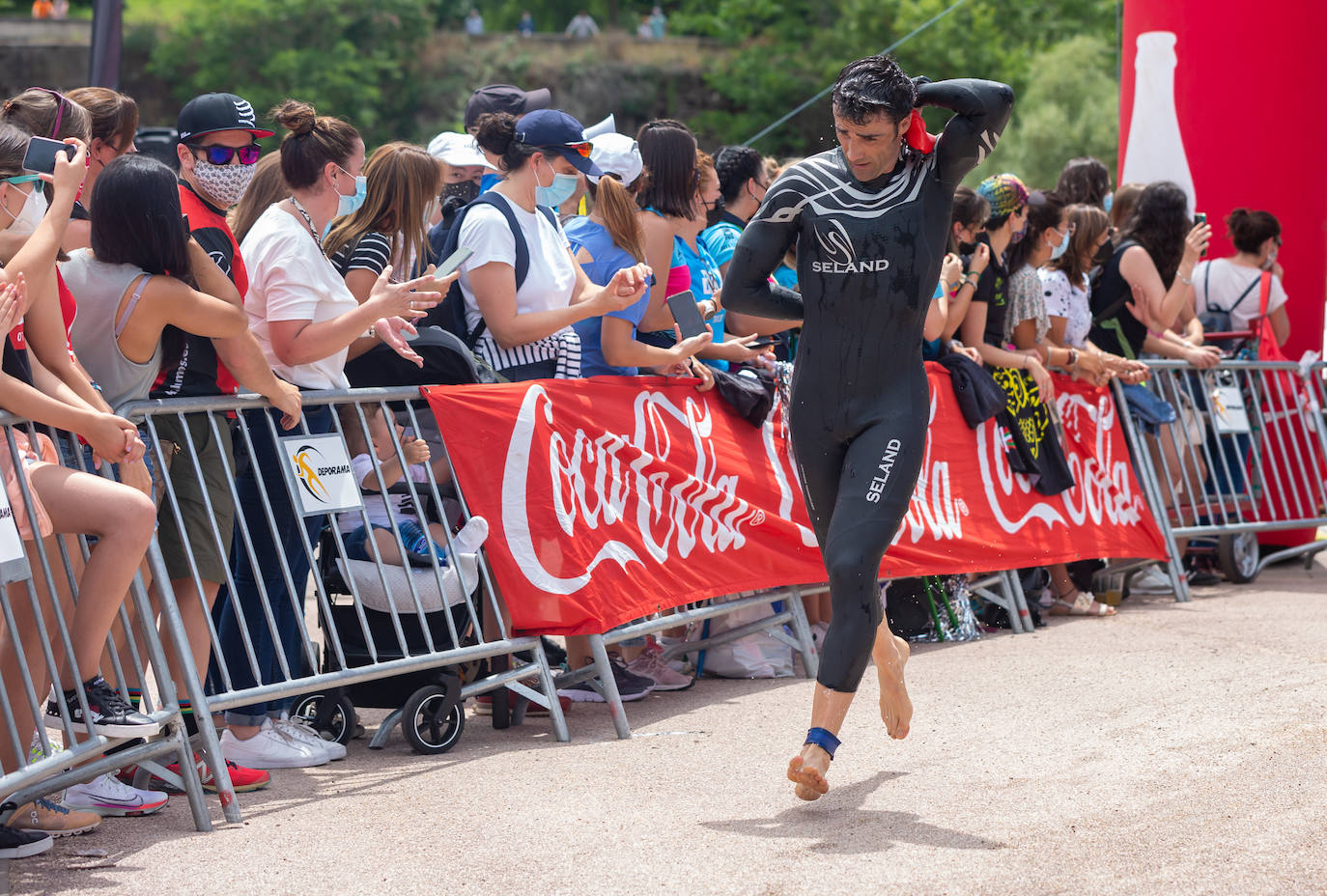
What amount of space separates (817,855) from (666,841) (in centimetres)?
46

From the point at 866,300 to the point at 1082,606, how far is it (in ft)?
14.0

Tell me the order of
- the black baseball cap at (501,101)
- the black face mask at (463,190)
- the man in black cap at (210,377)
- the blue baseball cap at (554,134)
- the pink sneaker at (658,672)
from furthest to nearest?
the black baseball cap at (501,101) → the black face mask at (463,190) → the pink sneaker at (658,672) → the blue baseball cap at (554,134) → the man in black cap at (210,377)

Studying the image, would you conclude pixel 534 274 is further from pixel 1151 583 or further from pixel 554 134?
pixel 1151 583

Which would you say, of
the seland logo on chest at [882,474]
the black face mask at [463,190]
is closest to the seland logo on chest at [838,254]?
the seland logo on chest at [882,474]

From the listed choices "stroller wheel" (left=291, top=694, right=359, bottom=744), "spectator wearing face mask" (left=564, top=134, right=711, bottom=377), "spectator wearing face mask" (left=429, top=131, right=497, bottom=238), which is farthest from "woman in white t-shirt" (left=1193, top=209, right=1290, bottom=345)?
"stroller wheel" (left=291, top=694, right=359, bottom=744)

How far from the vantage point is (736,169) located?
8.04 metres

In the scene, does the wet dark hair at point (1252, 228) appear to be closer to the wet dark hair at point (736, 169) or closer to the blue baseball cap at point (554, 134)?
the wet dark hair at point (736, 169)

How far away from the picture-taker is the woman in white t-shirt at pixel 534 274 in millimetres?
6170

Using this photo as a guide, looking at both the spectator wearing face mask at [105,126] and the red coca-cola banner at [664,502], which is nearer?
the spectator wearing face mask at [105,126]

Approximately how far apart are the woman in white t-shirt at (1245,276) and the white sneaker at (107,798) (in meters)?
7.74

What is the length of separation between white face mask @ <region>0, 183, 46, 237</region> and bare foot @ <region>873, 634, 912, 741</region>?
3.02 m

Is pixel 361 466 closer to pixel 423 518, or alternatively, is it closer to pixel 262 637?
pixel 423 518

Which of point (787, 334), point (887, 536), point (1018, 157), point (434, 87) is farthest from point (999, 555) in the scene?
point (434, 87)

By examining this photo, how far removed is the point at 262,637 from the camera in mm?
5770
